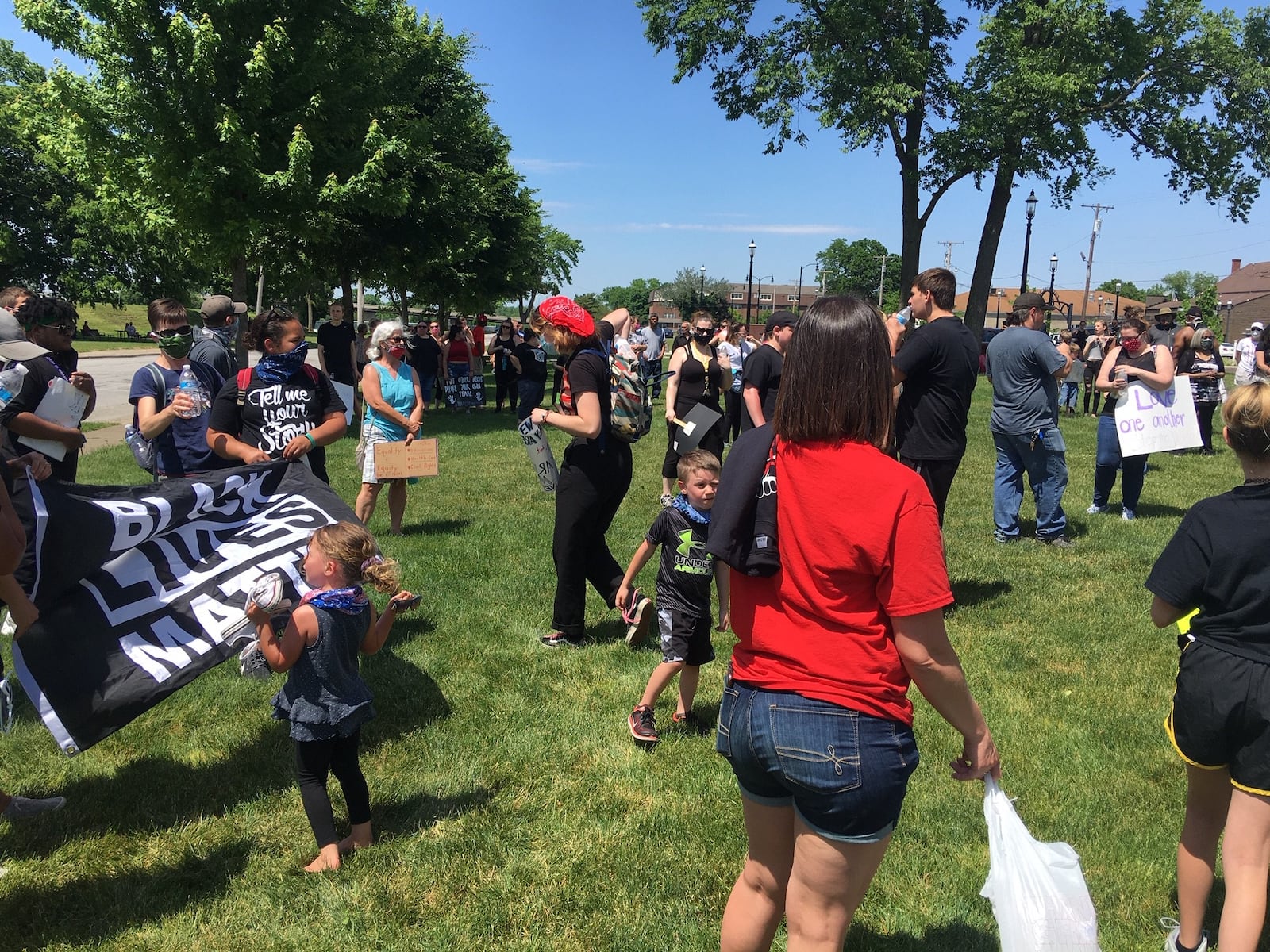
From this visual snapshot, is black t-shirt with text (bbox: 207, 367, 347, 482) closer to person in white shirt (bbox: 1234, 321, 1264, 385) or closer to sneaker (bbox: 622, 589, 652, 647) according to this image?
sneaker (bbox: 622, 589, 652, 647)

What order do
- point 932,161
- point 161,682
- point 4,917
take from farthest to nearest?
point 932,161, point 161,682, point 4,917

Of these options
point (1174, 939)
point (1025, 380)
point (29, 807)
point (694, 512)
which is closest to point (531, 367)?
point (1025, 380)

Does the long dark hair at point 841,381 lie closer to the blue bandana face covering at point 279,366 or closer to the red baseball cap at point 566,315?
the red baseball cap at point 566,315

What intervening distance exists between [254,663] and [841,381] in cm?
229

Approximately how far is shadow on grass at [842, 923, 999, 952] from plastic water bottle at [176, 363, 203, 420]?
4.39 metres

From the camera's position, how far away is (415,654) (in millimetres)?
5266

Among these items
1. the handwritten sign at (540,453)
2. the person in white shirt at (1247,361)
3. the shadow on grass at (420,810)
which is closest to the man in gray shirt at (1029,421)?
the person in white shirt at (1247,361)

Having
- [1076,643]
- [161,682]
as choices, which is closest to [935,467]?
[1076,643]

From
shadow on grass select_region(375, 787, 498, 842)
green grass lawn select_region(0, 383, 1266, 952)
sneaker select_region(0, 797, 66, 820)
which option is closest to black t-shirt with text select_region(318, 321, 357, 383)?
green grass lawn select_region(0, 383, 1266, 952)

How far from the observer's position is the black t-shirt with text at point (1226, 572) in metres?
2.38

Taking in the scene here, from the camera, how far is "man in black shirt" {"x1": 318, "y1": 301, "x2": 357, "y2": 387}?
45.4 ft

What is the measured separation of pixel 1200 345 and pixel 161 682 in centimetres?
1287

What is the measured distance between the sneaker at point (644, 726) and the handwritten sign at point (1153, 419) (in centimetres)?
656

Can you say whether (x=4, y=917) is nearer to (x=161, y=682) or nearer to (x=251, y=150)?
(x=161, y=682)
